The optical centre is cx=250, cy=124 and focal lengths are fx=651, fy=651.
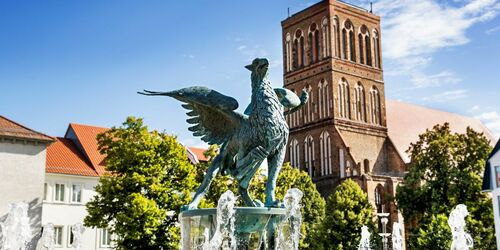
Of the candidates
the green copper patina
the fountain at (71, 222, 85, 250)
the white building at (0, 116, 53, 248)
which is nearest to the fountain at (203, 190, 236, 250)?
the green copper patina

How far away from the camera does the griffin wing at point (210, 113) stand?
9.41 metres

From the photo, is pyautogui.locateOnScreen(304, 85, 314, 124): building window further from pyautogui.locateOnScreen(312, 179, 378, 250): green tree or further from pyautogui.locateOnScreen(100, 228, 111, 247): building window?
pyautogui.locateOnScreen(100, 228, 111, 247): building window

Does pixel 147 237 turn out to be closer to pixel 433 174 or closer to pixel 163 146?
pixel 163 146

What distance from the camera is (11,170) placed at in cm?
3081

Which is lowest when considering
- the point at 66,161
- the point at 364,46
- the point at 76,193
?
the point at 76,193

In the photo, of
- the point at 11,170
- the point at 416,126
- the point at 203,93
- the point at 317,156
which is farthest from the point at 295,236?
the point at 416,126

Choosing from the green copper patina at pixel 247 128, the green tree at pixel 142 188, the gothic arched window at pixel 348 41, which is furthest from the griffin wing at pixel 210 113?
the gothic arched window at pixel 348 41

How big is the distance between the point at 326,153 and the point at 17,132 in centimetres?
2599

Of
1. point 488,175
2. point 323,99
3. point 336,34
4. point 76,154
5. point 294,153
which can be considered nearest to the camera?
point 488,175

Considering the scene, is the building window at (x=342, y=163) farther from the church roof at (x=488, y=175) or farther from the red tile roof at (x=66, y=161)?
the red tile roof at (x=66, y=161)

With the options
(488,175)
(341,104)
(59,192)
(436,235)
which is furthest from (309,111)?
(59,192)

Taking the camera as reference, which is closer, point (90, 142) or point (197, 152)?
point (90, 142)

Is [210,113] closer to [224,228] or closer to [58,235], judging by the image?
[224,228]

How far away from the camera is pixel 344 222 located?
114ft
